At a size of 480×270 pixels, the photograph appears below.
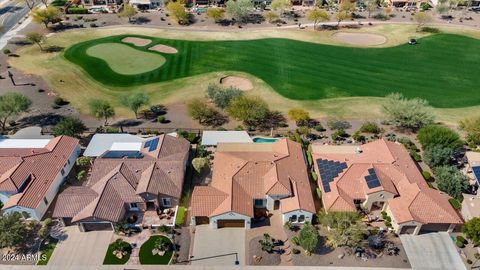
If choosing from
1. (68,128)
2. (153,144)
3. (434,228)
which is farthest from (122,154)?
(434,228)

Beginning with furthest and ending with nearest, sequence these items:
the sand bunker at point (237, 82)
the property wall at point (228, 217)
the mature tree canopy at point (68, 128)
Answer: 1. the sand bunker at point (237, 82)
2. the mature tree canopy at point (68, 128)
3. the property wall at point (228, 217)

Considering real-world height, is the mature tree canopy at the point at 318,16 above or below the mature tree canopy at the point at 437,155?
above

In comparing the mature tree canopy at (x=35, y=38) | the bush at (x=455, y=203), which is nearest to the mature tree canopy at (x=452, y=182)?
the bush at (x=455, y=203)

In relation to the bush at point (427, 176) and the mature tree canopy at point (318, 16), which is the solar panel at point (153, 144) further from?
the mature tree canopy at point (318, 16)

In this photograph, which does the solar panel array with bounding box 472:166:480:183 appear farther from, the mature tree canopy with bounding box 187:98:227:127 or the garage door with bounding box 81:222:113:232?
the garage door with bounding box 81:222:113:232

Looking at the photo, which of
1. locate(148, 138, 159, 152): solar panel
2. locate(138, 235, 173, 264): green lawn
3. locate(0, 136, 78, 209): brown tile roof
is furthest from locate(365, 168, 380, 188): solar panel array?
locate(0, 136, 78, 209): brown tile roof

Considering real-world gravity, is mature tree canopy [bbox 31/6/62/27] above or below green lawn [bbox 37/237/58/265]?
above

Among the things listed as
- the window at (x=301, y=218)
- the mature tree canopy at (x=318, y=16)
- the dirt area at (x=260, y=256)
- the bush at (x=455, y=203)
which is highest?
the mature tree canopy at (x=318, y=16)
